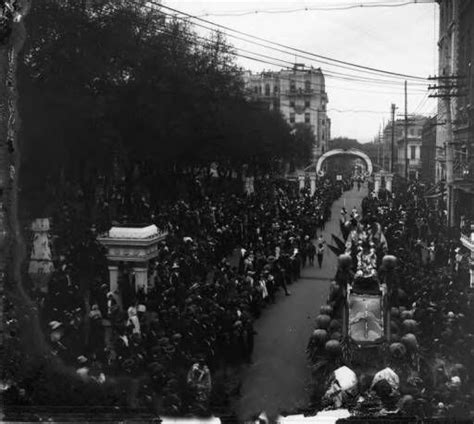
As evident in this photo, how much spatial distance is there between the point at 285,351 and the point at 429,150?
22.3ft

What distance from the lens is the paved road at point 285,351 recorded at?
20.5 feet

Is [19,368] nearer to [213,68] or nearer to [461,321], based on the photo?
[461,321]

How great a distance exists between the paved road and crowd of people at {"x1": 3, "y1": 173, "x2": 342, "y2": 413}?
0.93 feet

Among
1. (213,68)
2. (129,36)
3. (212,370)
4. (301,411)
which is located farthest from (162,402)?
(213,68)

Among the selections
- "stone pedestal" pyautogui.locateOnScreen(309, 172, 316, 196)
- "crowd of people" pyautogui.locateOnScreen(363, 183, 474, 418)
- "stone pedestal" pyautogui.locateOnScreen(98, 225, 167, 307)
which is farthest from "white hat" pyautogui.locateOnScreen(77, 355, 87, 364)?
"stone pedestal" pyautogui.locateOnScreen(309, 172, 316, 196)

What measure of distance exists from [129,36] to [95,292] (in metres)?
7.06

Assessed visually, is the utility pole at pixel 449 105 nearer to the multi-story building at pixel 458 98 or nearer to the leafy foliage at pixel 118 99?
the multi-story building at pixel 458 98

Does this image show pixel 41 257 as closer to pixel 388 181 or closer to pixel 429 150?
pixel 429 150

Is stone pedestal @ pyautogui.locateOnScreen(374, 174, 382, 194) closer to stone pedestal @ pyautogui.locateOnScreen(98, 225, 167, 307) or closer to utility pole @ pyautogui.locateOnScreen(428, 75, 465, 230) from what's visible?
utility pole @ pyautogui.locateOnScreen(428, 75, 465, 230)

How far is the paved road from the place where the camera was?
6262mm

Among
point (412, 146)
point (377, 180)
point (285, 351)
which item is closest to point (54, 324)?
point (285, 351)

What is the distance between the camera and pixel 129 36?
14539mm

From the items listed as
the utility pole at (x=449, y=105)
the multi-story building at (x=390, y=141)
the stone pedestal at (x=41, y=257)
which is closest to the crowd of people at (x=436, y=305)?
the utility pole at (x=449, y=105)

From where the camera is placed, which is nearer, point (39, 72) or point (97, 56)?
point (39, 72)
